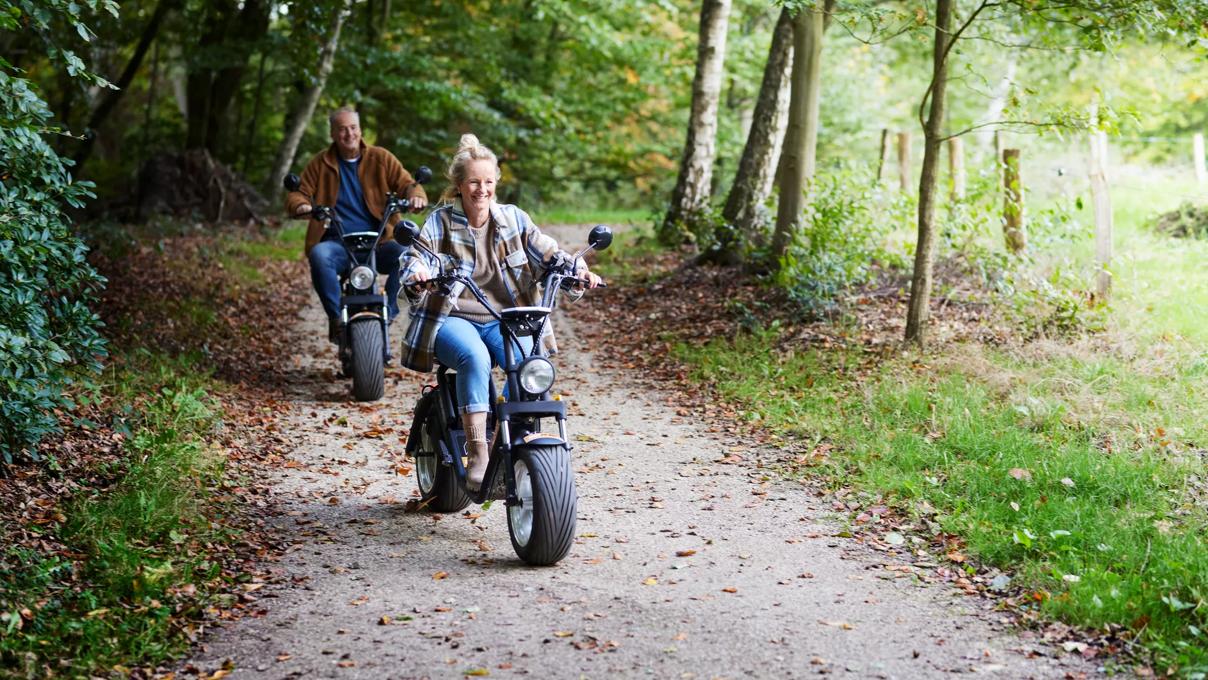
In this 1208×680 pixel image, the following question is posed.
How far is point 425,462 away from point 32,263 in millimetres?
2315

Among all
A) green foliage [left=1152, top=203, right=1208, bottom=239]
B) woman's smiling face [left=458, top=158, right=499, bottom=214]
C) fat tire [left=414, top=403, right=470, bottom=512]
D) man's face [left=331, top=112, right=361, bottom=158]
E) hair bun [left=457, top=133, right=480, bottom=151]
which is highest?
man's face [left=331, top=112, right=361, bottom=158]

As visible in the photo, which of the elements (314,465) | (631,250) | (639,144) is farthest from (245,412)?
(639,144)

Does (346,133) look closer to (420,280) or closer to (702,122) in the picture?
(420,280)

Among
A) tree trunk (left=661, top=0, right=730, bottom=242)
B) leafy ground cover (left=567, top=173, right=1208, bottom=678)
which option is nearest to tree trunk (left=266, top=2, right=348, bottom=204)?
tree trunk (left=661, top=0, right=730, bottom=242)

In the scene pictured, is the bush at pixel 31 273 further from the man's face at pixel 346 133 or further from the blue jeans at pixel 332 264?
the man's face at pixel 346 133

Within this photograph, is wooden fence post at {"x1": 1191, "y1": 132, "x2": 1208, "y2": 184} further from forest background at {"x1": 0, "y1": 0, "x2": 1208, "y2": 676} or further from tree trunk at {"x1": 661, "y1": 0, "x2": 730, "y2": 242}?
tree trunk at {"x1": 661, "y1": 0, "x2": 730, "y2": 242}

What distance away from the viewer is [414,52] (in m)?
22.7

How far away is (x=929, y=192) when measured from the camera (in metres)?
9.33

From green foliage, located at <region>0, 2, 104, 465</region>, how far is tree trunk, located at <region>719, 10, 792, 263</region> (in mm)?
8607

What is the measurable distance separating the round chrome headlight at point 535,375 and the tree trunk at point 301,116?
47.1 feet

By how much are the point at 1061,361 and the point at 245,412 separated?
6140 millimetres

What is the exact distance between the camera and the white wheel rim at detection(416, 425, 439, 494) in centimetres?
633

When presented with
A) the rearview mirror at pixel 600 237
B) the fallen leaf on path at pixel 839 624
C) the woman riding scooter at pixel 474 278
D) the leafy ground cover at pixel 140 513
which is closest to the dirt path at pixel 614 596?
the fallen leaf on path at pixel 839 624

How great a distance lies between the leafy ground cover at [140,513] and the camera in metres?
4.51
